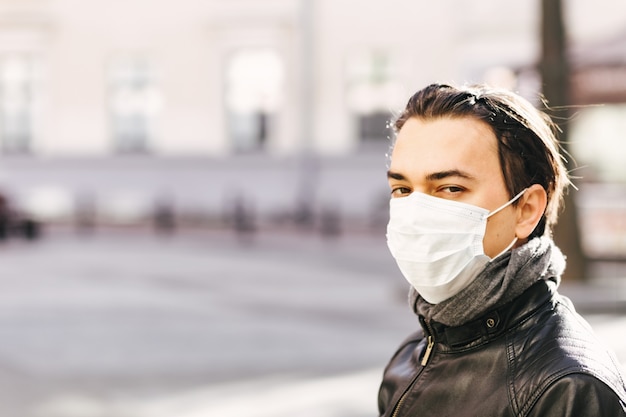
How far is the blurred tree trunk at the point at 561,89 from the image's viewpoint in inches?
461

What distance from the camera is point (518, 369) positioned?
183 centimetres

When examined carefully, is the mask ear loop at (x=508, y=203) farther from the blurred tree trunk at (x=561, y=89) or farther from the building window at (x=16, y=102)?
the building window at (x=16, y=102)

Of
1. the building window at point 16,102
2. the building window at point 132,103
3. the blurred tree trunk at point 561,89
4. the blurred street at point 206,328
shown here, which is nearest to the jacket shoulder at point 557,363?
the blurred street at point 206,328

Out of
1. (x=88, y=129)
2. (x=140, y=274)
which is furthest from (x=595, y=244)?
(x=88, y=129)

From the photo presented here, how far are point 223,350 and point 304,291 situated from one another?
397cm

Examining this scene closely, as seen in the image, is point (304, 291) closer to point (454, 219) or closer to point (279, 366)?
point (279, 366)

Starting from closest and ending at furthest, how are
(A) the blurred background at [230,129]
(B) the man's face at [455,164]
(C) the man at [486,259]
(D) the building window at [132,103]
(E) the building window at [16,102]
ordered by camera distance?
(C) the man at [486,259] → (B) the man's face at [455,164] → (A) the blurred background at [230,129] → (D) the building window at [132,103] → (E) the building window at [16,102]

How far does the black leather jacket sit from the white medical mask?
0.11 m

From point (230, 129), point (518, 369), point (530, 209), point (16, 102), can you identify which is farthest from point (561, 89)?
point (16, 102)

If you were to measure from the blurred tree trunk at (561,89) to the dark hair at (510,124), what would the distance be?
9.84 metres

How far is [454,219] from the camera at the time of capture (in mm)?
2084

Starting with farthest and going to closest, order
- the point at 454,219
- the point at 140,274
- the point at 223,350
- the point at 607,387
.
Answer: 1. the point at 140,274
2. the point at 223,350
3. the point at 454,219
4. the point at 607,387

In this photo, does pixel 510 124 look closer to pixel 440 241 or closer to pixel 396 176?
pixel 396 176

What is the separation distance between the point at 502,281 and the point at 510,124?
32cm
